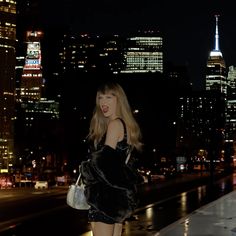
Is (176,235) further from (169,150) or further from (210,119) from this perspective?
(210,119)

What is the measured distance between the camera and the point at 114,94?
448 cm

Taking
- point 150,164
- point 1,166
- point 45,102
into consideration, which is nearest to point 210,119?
point 45,102

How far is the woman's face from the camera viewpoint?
14.7 ft

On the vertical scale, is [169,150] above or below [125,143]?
below

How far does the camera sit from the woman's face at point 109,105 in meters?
4.47

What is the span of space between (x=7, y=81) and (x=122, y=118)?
514 ft

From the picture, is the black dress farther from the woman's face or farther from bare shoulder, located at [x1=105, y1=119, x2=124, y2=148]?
the woman's face

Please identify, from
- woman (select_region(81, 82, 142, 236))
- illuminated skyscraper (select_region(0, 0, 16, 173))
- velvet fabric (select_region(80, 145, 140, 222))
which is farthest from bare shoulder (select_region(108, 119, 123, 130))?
illuminated skyscraper (select_region(0, 0, 16, 173))

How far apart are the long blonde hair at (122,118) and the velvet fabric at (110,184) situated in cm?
16

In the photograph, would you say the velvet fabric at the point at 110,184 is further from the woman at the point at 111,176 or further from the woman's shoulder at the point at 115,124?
the woman's shoulder at the point at 115,124

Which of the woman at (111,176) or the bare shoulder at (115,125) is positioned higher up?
the bare shoulder at (115,125)

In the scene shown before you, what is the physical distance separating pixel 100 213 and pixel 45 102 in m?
146

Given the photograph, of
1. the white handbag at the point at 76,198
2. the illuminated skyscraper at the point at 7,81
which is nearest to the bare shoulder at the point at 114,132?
the white handbag at the point at 76,198

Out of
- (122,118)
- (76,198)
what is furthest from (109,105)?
(76,198)
